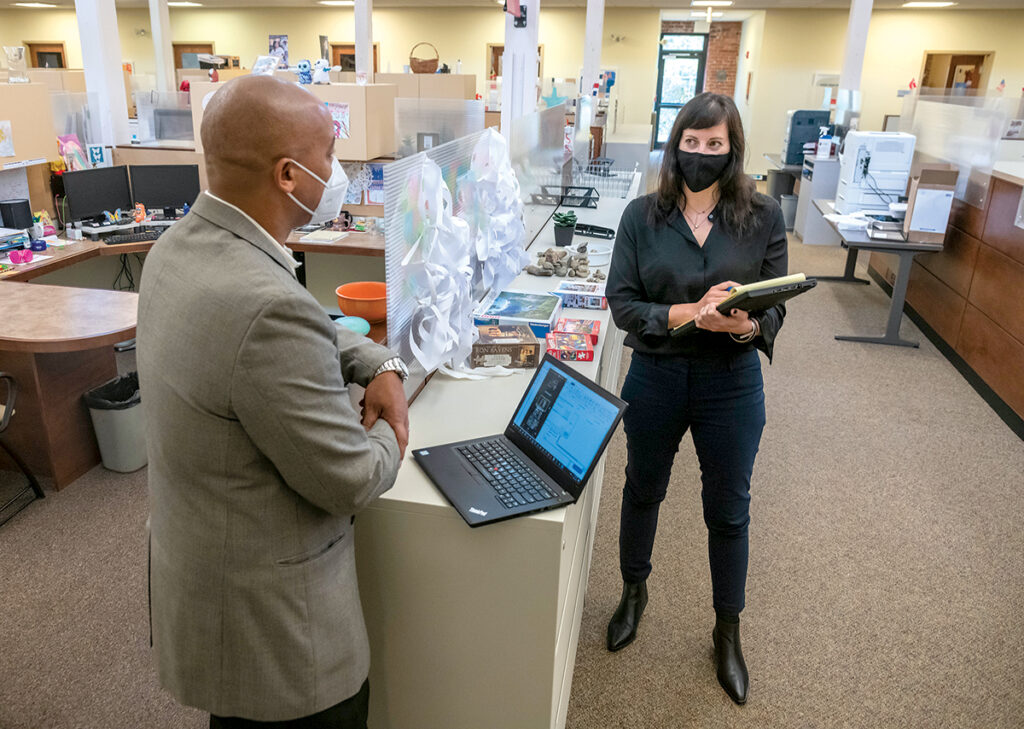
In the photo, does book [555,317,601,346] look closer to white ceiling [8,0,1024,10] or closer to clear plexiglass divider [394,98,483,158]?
clear plexiglass divider [394,98,483,158]

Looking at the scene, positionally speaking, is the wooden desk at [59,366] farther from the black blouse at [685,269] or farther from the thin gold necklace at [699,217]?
the thin gold necklace at [699,217]

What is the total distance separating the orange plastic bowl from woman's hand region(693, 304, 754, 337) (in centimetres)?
106

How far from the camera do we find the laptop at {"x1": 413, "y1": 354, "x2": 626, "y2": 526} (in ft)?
4.58

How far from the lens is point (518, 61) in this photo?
373 centimetres

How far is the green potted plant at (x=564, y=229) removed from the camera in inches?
134

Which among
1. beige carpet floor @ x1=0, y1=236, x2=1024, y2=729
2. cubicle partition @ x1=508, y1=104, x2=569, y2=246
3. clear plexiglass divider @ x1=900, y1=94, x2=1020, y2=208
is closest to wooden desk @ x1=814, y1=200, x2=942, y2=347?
clear plexiglass divider @ x1=900, y1=94, x2=1020, y2=208

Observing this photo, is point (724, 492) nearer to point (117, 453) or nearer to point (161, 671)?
point (161, 671)

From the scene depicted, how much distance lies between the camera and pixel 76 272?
4.45m

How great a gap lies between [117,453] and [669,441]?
230 cm

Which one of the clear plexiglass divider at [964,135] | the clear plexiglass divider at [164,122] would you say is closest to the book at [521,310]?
the clear plexiglass divider at [964,135]

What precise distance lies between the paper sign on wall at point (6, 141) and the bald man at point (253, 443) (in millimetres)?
3313

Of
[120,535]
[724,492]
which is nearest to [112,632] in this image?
[120,535]

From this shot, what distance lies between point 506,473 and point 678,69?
14.7 metres

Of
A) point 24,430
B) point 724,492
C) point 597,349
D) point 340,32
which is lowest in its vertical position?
point 24,430
